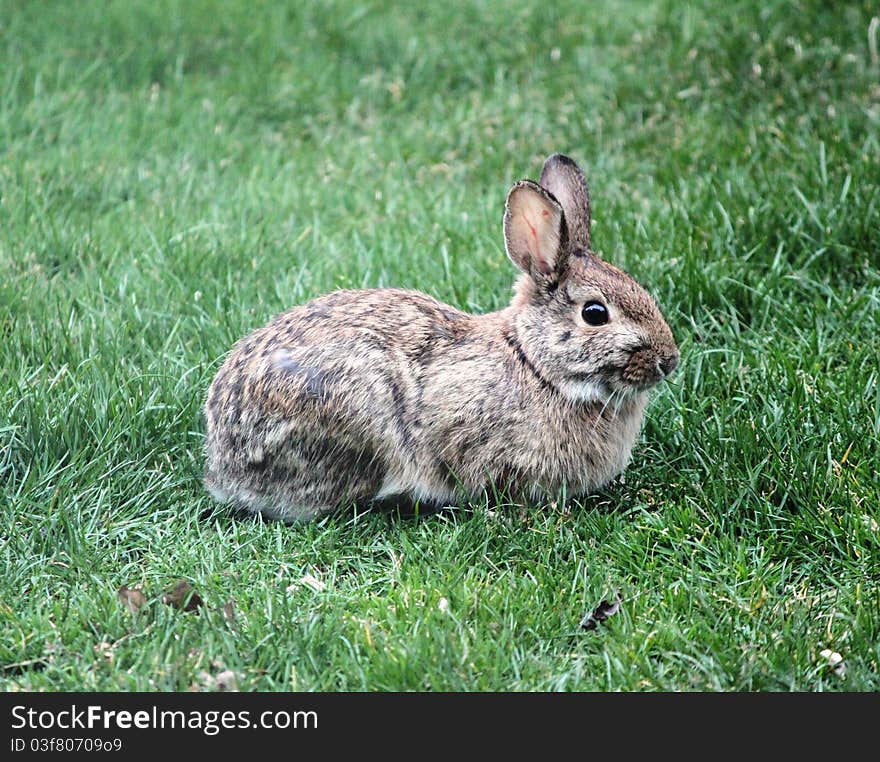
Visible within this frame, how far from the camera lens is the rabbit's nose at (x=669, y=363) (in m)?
4.83

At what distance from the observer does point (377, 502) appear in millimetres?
5102

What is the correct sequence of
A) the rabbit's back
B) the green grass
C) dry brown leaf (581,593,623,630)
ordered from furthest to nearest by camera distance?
the rabbit's back
dry brown leaf (581,593,623,630)
the green grass

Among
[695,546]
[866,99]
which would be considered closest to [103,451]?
[695,546]

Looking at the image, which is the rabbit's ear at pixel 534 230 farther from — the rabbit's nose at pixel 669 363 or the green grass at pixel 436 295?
the green grass at pixel 436 295

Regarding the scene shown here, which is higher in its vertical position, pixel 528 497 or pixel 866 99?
pixel 866 99

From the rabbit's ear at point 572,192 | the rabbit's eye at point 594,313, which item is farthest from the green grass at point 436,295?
the rabbit's ear at point 572,192

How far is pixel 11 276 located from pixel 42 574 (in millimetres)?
2346

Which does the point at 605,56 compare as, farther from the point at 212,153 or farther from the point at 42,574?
the point at 42,574

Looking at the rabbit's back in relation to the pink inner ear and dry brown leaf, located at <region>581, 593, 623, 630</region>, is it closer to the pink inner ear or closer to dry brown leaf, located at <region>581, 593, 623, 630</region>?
the pink inner ear

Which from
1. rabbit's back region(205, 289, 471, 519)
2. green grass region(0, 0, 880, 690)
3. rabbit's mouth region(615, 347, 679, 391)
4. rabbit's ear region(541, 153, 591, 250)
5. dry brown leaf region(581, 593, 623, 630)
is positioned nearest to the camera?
green grass region(0, 0, 880, 690)

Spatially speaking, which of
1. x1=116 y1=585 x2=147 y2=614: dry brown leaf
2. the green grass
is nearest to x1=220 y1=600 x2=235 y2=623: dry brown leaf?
the green grass

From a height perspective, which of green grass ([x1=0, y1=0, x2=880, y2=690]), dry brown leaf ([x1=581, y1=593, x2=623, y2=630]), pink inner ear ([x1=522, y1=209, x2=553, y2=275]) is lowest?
dry brown leaf ([x1=581, y1=593, x2=623, y2=630])

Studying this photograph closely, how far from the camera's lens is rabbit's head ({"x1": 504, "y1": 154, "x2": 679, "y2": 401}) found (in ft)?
15.8

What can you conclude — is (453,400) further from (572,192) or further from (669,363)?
(572,192)
